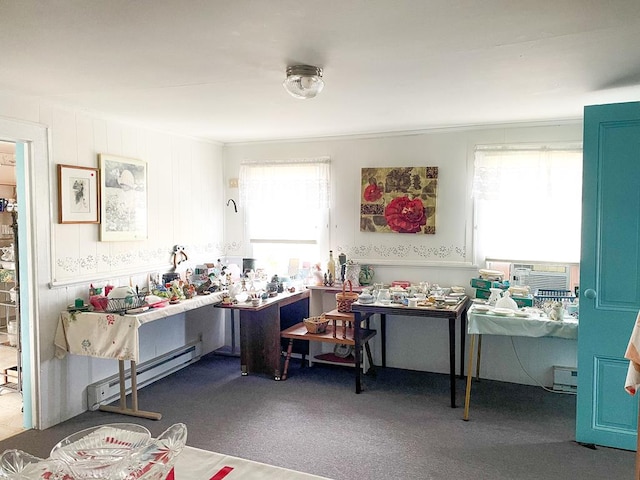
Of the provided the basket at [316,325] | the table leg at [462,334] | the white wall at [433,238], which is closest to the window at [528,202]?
the white wall at [433,238]

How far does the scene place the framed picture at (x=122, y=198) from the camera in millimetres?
3891

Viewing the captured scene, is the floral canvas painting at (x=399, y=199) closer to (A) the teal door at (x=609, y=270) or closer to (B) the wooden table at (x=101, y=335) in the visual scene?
(A) the teal door at (x=609, y=270)

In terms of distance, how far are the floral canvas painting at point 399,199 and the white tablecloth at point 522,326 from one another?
1263 millimetres

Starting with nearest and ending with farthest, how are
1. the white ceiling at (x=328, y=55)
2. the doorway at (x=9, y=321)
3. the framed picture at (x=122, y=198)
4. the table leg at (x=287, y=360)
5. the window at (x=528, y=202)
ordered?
the white ceiling at (x=328, y=55) → the doorway at (x=9, y=321) → the framed picture at (x=122, y=198) → the window at (x=528, y=202) → the table leg at (x=287, y=360)

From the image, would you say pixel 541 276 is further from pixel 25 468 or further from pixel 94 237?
pixel 25 468

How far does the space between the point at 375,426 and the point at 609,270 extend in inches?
73.0

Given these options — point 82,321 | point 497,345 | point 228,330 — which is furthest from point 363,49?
point 228,330

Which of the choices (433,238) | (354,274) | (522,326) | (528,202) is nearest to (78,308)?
(354,274)

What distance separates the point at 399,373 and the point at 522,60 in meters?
3.02

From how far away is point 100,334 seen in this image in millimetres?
3457

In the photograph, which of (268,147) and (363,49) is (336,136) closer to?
(268,147)

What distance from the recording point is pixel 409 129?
4.57m

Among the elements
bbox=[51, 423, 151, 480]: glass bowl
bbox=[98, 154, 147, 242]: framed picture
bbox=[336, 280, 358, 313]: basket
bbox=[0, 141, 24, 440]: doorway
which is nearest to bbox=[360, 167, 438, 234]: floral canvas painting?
bbox=[336, 280, 358, 313]: basket

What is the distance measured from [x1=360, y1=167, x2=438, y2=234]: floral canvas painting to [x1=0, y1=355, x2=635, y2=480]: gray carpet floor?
141 cm
